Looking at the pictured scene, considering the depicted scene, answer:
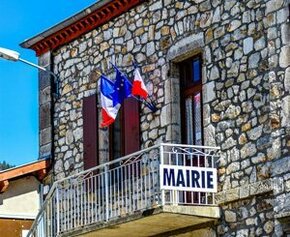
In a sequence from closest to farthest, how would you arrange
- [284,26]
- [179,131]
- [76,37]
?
[284,26]
[179,131]
[76,37]

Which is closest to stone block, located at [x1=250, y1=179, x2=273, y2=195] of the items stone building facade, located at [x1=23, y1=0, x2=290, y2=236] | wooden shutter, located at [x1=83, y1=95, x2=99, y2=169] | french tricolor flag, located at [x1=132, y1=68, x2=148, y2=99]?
stone building facade, located at [x1=23, y1=0, x2=290, y2=236]

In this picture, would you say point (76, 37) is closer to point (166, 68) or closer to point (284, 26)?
point (166, 68)

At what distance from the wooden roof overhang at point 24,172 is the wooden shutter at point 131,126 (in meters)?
2.61

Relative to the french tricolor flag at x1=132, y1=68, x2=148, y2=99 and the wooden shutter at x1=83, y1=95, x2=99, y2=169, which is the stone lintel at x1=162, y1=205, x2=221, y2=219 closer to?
the french tricolor flag at x1=132, y1=68, x2=148, y2=99

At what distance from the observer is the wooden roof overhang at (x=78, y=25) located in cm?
1902

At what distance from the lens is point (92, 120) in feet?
62.5

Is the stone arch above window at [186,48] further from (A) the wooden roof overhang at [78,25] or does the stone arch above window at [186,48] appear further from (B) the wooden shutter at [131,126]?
(A) the wooden roof overhang at [78,25]

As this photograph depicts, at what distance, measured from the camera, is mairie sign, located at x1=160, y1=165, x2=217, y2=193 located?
15.3 m

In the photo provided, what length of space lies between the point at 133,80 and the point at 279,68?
3.54m

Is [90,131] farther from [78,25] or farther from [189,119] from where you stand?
[189,119]

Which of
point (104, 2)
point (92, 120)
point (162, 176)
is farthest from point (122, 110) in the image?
point (162, 176)

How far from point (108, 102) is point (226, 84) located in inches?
99.4

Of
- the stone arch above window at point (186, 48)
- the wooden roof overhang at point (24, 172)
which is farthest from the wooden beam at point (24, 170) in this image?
the stone arch above window at point (186, 48)

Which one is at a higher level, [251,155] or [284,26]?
[284,26]
